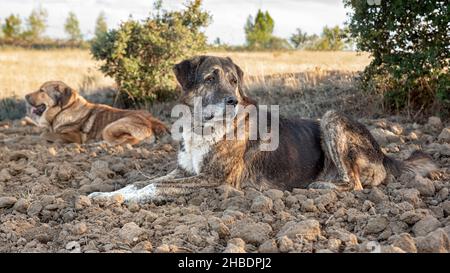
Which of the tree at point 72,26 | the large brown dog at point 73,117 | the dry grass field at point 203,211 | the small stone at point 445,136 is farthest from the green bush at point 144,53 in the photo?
the tree at point 72,26

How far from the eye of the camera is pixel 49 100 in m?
10.6

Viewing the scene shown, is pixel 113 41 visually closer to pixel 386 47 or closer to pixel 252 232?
pixel 386 47

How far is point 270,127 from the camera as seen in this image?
6406 mm

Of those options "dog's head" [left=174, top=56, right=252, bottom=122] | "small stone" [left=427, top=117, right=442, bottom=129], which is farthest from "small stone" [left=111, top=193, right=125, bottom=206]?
"small stone" [left=427, top=117, right=442, bottom=129]

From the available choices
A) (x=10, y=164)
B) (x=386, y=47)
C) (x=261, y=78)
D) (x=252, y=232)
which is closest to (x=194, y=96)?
(x=252, y=232)

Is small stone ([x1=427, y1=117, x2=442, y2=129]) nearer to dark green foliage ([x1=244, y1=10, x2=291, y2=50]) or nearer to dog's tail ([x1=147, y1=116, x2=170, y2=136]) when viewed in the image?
dog's tail ([x1=147, y1=116, x2=170, y2=136])

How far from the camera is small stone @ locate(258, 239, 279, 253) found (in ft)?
13.9

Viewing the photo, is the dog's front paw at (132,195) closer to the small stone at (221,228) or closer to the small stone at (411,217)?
the small stone at (221,228)

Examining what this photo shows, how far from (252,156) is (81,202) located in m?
1.93

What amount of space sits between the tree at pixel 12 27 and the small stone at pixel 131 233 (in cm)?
6078

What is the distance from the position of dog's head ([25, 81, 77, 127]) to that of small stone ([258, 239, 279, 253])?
23.9 ft

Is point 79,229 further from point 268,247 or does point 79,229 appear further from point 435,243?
point 435,243

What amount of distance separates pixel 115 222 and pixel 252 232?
4.57 ft

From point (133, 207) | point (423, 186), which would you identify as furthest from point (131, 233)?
point (423, 186)
